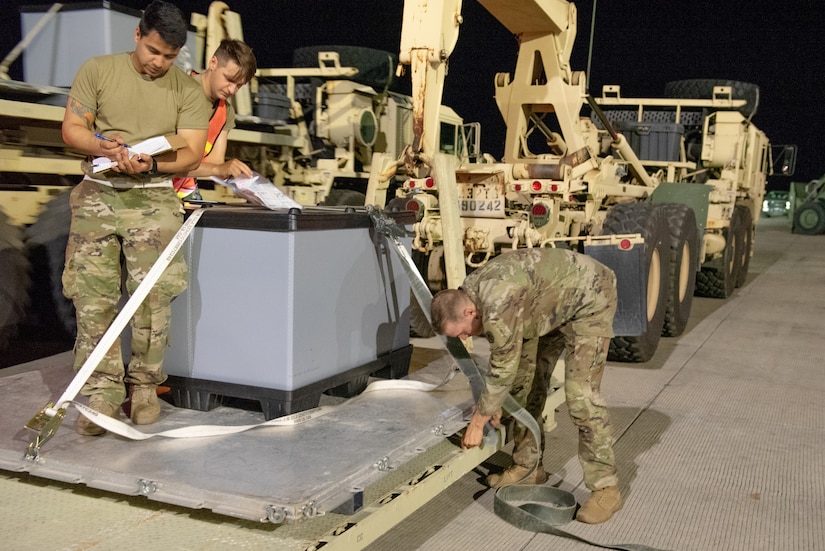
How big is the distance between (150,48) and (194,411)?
4.89 ft

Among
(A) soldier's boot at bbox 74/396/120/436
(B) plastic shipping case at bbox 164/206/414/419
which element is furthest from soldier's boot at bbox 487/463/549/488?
(A) soldier's boot at bbox 74/396/120/436

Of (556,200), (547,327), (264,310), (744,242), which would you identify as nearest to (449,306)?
(547,327)

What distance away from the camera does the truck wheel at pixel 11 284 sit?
Answer: 561 cm

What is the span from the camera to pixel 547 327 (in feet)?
11.5

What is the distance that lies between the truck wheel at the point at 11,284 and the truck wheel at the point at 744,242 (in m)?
8.48

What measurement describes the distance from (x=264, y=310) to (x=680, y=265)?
4.83 meters

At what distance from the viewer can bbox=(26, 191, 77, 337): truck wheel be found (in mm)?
5988

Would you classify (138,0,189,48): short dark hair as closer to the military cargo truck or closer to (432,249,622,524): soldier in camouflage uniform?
(432,249,622,524): soldier in camouflage uniform

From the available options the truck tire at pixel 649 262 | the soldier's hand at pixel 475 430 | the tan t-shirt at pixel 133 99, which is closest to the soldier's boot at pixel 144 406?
the tan t-shirt at pixel 133 99

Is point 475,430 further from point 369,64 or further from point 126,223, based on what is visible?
point 369,64

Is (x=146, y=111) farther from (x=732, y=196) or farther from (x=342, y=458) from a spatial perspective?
(x=732, y=196)

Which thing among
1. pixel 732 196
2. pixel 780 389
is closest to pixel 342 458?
pixel 780 389

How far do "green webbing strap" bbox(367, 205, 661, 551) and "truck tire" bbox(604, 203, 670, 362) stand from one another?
2699 millimetres

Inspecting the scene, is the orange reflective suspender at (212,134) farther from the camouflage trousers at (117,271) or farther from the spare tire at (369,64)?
the spare tire at (369,64)
